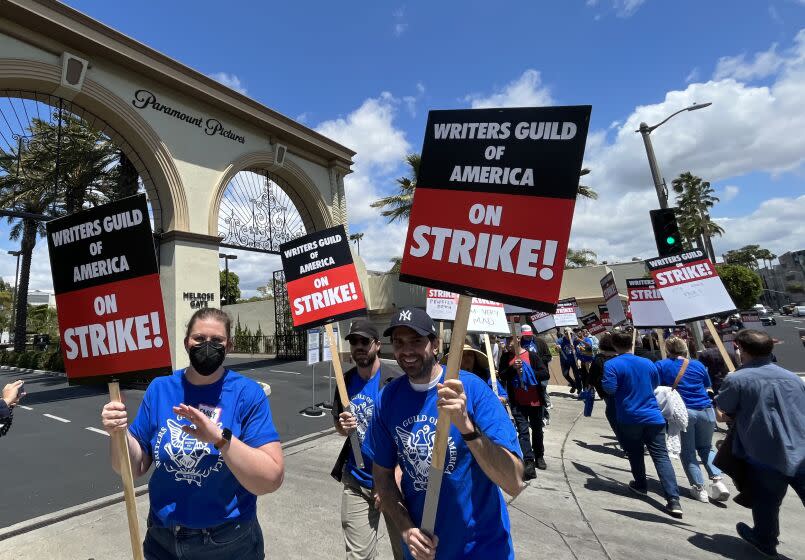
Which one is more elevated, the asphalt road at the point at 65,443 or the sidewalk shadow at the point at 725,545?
the asphalt road at the point at 65,443

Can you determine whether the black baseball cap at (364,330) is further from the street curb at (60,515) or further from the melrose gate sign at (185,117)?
→ the melrose gate sign at (185,117)

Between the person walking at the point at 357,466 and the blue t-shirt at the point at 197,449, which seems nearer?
the blue t-shirt at the point at 197,449

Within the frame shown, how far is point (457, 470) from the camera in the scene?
189 centimetres

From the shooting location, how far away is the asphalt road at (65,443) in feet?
16.0

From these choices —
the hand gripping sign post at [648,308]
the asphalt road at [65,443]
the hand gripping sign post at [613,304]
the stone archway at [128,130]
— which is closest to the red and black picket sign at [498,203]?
the asphalt road at [65,443]

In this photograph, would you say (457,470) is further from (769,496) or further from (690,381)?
(690,381)

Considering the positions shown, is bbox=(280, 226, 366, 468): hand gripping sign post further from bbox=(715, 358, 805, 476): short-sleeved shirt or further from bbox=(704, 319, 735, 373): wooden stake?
bbox=(704, 319, 735, 373): wooden stake

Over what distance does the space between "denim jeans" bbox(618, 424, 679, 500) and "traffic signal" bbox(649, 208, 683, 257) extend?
3870 mm

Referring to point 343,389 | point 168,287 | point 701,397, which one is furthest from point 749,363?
point 168,287

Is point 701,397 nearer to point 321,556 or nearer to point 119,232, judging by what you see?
point 321,556

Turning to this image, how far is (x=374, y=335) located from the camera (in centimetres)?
334

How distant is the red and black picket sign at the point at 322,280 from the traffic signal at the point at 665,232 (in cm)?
598

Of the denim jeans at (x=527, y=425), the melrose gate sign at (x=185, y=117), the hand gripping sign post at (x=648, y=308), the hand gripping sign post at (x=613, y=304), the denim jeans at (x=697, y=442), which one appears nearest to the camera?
the denim jeans at (x=697, y=442)

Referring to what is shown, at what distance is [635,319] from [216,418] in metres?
6.88
